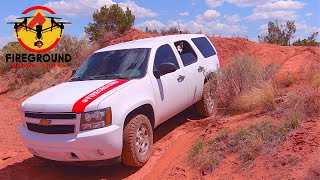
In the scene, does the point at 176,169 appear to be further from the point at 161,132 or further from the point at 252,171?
the point at 161,132

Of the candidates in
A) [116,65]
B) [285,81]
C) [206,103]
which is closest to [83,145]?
[116,65]

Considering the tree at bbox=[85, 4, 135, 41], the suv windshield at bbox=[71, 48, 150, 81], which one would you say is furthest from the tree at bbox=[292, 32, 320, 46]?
the suv windshield at bbox=[71, 48, 150, 81]

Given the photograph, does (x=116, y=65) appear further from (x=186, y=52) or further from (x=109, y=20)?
(x=109, y=20)

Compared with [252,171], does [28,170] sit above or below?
below

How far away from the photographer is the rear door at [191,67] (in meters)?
6.66

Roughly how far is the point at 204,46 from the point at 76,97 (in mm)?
3801

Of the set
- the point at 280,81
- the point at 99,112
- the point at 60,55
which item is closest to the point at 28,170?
the point at 99,112

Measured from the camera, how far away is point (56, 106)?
4680 millimetres

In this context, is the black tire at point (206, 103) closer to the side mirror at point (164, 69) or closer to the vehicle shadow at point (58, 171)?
the side mirror at point (164, 69)

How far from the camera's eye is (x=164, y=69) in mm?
5605

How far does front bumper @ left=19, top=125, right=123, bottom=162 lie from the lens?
451cm

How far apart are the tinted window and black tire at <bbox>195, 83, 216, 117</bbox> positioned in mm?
768

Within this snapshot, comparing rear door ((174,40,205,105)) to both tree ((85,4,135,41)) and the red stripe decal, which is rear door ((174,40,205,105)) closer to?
the red stripe decal

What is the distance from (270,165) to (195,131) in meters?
2.34
